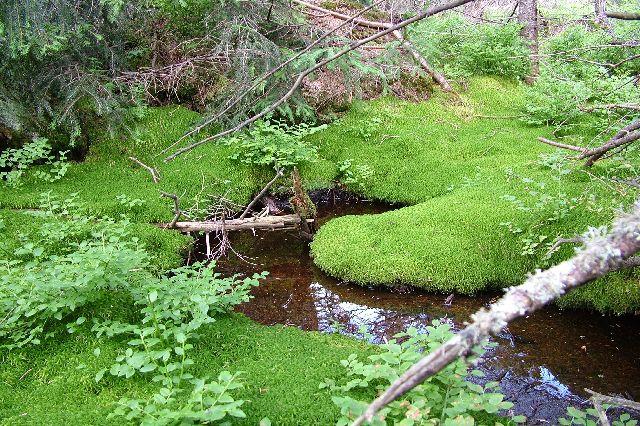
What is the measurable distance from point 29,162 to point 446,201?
5309mm

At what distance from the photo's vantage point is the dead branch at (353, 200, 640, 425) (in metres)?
1.06

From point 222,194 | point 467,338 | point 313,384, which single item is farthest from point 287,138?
point 467,338

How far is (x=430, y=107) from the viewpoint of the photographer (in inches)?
323

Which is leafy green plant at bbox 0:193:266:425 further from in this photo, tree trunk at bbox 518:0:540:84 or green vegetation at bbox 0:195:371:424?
tree trunk at bbox 518:0:540:84

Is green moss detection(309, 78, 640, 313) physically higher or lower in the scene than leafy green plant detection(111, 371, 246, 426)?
lower

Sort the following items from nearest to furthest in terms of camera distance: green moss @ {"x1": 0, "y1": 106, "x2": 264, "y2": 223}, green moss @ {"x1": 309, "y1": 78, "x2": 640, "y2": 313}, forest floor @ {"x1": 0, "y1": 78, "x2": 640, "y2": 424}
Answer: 1. forest floor @ {"x1": 0, "y1": 78, "x2": 640, "y2": 424}
2. green moss @ {"x1": 309, "y1": 78, "x2": 640, "y2": 313}
3. green moss @ {"x1": 0, "y1": 106, "x2": 264, "y2": 223}

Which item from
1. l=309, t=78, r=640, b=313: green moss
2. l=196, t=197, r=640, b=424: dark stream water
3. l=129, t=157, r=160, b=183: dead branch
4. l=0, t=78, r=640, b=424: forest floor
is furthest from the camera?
l=129, t=157, r=160, b=183: dead branch

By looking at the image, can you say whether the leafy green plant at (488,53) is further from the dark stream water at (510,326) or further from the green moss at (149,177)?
the dark stream water at (510,326)

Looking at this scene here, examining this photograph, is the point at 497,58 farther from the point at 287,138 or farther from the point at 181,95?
the point at 181,95

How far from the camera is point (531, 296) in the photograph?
3.86 ft

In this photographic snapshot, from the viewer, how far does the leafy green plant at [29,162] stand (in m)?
5.75

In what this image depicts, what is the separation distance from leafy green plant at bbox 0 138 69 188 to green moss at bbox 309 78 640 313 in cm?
353

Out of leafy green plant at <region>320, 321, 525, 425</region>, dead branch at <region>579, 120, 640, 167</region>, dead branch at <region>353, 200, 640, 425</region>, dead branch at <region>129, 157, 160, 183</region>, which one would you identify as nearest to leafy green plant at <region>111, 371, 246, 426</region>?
leafy green plant at <region>320, 321, 525, 425</region>

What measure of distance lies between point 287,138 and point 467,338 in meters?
5.58
